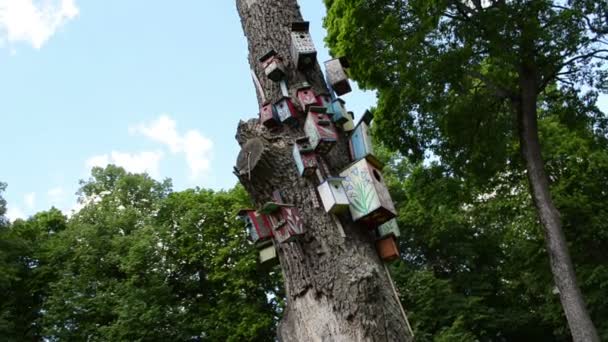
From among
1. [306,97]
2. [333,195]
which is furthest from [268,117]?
[333,195]

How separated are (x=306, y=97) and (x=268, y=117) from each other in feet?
0.93

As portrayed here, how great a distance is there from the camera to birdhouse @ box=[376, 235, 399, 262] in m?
3.16

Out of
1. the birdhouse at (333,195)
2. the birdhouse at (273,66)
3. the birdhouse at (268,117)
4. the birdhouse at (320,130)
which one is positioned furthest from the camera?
the birdhouse at (273,66)

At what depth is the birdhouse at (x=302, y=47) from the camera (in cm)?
377

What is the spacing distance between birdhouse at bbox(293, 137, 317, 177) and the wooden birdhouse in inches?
8.6

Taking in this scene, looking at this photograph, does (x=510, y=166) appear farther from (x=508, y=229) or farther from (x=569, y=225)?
(x=508, y=229)

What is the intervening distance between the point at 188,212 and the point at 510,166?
9.04 m

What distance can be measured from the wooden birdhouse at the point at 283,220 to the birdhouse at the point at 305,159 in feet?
0.72

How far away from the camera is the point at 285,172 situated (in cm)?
333

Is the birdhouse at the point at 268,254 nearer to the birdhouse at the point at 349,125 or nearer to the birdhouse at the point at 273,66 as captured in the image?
the birdhouse at the point at 349,125

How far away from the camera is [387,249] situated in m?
3.19

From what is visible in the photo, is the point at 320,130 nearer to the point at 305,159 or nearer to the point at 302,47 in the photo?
the point at 305,159

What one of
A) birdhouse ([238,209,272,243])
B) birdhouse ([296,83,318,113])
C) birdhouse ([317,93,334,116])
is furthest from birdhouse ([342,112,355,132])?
birdhouse ([238,209,272,243])

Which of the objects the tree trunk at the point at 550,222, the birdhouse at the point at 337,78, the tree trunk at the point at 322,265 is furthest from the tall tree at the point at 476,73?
the tree trunk at the point at 322,265
